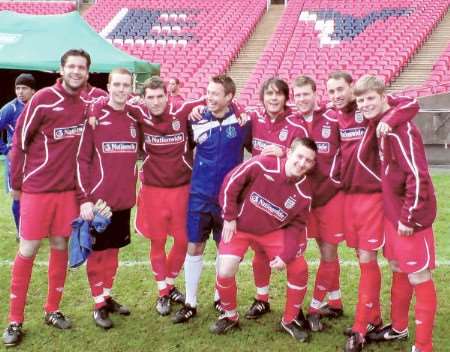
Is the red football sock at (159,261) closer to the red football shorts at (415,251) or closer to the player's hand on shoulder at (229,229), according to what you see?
the player's hand on shoulder at (229,229)

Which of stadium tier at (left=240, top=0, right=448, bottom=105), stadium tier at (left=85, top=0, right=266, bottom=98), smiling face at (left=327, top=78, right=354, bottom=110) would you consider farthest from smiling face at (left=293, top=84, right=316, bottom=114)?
stadium tier at (left=85, top=0, right=266, bottom=98)

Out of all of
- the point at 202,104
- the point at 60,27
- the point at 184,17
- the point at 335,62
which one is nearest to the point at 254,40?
the point at 184,17

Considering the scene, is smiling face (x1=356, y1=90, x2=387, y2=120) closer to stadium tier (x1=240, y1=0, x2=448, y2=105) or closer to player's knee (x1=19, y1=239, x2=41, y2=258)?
player's knee (x1=19, y1=239, x2=41, y2=258)

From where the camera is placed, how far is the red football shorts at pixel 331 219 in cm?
380

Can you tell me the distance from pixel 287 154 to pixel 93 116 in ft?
4.21

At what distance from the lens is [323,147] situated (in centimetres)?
374

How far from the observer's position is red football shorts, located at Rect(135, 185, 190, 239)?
418cm

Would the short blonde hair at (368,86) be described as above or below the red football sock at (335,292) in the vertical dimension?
above

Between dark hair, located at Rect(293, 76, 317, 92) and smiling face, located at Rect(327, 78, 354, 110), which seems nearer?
smiling face, located at Rect(327, 78, 354, 110)

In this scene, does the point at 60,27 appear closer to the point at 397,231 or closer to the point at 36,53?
the point at 36,53

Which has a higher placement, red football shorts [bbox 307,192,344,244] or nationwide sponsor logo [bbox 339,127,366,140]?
nationwide sponsor logo [bbox 339,127,366,140]

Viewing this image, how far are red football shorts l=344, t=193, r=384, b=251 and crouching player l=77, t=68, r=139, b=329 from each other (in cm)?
151

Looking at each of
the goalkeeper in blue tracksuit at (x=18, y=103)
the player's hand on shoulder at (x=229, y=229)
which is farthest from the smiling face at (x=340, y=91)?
the goalkeeper in blue tracksuit at (x=18, y=103)

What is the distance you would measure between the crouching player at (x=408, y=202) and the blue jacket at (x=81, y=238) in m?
1.80
